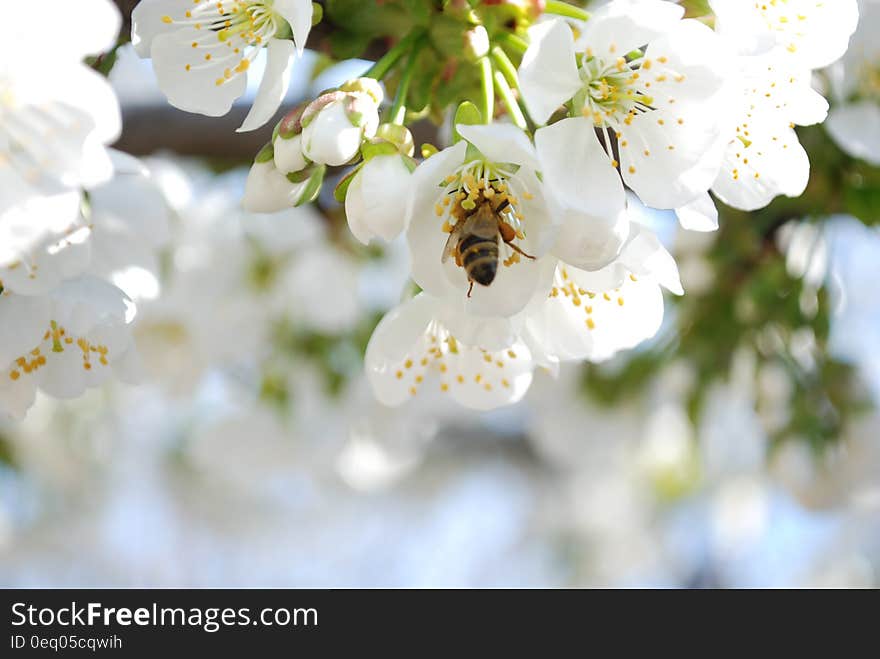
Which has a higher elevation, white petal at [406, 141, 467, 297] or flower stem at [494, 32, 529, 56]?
flower stem at [494, 32, 529, 56]

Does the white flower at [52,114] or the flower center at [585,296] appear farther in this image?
the flower center at [585,296]

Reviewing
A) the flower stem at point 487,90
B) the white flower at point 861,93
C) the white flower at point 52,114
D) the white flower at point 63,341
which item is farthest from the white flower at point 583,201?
the white flower at point 861,93

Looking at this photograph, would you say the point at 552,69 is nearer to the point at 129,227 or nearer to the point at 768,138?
the point at 768,138

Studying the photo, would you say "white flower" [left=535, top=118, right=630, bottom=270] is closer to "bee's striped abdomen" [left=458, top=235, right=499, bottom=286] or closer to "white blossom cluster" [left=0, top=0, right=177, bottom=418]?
"bee's striped abdomen" [left=458, top=235, right=499, bottom=286]

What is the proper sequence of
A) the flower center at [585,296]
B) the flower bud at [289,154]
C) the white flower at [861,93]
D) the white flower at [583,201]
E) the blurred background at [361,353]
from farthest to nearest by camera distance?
the blurred background at [361,353] < the white flower at [861,93] < the flower center at [585,296] < the flower bud at [289,154] < the white flower at [583,201]

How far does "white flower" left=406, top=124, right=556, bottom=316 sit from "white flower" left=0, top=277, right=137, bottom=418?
332mm

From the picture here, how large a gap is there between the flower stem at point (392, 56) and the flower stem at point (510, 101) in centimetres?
9

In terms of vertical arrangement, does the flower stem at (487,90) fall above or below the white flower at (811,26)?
below

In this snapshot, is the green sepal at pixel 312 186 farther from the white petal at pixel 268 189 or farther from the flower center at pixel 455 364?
the flower center at pixel 455 364

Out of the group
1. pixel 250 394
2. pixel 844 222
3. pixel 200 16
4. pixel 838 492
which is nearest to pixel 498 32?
pixel 200 16

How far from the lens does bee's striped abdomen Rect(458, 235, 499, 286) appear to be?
2.82 ft

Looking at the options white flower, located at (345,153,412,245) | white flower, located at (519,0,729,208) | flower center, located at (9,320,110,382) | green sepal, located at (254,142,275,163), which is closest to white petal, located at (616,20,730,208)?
white flower, located at (519,0,729,208)

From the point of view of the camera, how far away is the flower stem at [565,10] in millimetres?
994

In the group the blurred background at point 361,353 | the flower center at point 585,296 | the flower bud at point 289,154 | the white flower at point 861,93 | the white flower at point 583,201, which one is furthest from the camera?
the blurred background at point 361,353
